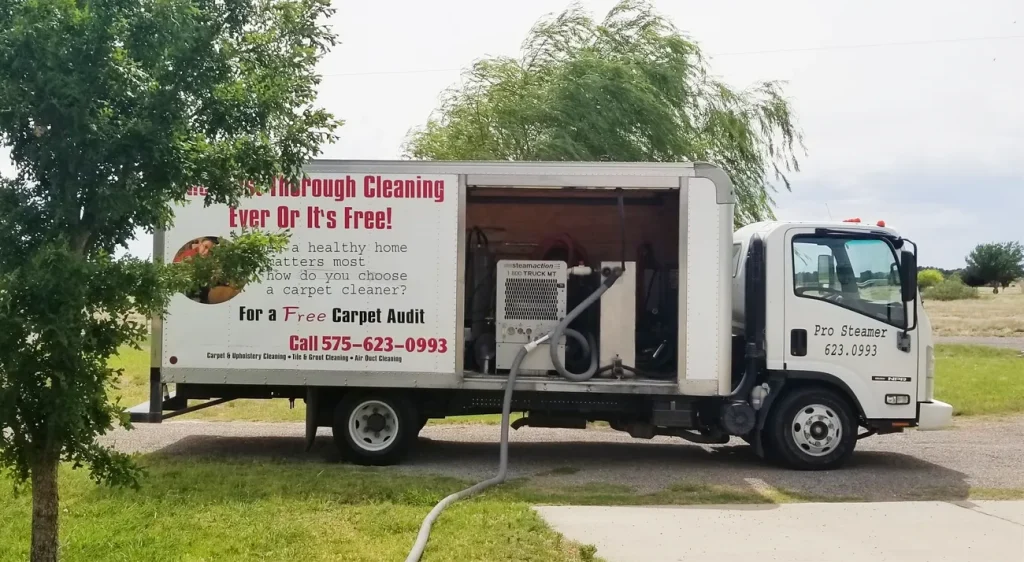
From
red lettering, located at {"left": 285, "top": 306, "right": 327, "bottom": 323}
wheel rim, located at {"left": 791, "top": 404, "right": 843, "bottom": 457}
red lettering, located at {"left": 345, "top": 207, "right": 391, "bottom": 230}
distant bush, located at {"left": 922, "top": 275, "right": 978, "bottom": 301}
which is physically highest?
distant bush, located at {"left": 922, "top": 275, "right": 978, "bottom": 301}

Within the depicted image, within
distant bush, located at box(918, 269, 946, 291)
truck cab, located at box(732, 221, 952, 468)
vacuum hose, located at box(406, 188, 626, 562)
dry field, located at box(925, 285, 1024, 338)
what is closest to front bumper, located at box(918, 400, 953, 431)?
truck cab, located at box(732, 221, 952, 468)

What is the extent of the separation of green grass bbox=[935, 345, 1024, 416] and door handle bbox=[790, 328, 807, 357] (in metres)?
6.04

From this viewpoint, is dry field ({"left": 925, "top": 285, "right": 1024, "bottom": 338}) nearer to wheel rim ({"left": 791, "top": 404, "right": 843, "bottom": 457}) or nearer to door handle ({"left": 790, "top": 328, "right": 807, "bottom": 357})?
wheel rim ({"left": 791, "top": 404, "right": 843, "bottom": 457})

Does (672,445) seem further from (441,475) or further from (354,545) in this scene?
(354,545)

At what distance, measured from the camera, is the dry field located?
34.8m

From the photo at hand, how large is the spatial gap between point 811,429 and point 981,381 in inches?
371

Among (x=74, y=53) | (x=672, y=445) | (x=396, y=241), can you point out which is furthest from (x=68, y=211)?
(x=672, y=445)

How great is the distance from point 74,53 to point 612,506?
5.32 m

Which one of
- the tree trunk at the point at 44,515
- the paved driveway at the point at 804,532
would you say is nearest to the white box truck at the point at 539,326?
the paved driveway at the point at 804,532

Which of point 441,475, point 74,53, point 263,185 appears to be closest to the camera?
point 74,53

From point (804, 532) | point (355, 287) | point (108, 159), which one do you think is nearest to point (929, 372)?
point (804, 532)

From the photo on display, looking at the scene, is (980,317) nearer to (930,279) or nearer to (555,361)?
(930,279)

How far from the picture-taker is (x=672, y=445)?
1152 centimetres

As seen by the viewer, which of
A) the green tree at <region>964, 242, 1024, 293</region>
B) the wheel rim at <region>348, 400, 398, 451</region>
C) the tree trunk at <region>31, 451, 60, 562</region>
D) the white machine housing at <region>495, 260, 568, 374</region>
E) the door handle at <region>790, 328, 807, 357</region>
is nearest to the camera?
the tree trunk at <region>31, 451, 60, 562</region>
